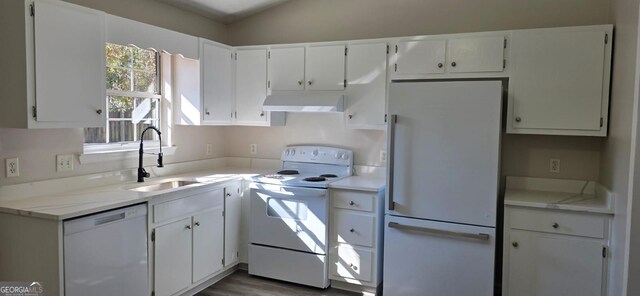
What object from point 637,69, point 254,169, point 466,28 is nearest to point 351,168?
point 254,169

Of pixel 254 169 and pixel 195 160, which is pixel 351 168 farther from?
pixel 195 160

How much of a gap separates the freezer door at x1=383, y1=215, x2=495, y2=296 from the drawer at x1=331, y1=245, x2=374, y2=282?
0.18m

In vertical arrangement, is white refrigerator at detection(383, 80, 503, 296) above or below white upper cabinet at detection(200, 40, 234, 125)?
below

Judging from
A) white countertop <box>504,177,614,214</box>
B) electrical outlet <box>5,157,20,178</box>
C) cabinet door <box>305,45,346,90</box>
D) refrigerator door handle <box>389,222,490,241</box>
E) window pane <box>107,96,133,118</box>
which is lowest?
refrigerator door handle <box>389,222,490,241</box>

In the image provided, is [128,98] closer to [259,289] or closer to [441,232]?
[259,289]

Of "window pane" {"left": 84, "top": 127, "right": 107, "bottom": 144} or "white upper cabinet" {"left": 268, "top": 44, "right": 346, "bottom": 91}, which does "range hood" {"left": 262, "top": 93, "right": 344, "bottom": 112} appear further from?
"window pane" {"left": 84, "top": 127, "right": 107, "bottom": 144}

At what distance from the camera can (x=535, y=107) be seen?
2984 mm

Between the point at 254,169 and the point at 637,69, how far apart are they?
124 inches

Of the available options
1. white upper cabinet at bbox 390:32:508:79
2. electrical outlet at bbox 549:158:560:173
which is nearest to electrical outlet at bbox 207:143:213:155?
white upper cabinet at bbox 390:32:508:79

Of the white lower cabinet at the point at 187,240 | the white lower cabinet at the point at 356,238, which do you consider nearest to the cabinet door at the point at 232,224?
the white lower cabinet at the point at 187,240

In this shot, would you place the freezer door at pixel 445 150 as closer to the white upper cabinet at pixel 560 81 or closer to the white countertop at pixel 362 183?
the white countertop at pixel 362 183

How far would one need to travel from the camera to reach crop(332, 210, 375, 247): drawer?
10.9 feet

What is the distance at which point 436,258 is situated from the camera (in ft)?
9.92

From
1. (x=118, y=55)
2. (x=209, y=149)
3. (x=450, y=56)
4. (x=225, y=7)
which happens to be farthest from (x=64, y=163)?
(x=450, y=56)
